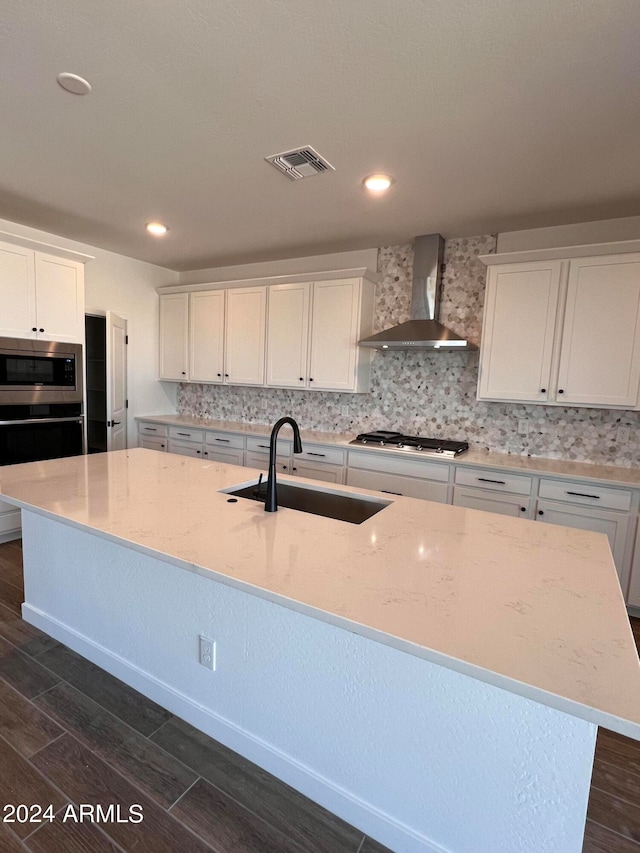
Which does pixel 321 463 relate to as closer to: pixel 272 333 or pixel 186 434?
pixel 272 333

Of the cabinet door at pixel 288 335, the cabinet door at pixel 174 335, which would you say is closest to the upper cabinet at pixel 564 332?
the cabinet door at pixel 288 335

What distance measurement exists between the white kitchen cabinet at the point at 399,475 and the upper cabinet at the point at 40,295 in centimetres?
263

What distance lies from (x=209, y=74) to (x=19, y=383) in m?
2.69

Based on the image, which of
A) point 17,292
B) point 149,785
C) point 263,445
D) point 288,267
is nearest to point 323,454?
point 263,445

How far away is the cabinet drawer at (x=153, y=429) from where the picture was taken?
15.4 feet

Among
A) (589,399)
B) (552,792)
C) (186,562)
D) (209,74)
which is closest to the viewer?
(552,792)

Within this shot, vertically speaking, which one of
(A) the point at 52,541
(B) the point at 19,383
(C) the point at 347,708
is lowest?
(C) the point at 347,708

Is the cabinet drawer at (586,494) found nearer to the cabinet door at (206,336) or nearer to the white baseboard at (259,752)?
the white baseboard at (259,752)

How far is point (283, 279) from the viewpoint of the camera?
159 inches

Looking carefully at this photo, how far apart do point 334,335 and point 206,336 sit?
158 centimetres

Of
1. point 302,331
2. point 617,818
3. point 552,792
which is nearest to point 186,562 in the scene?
point 552,792

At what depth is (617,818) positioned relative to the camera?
57.4 inches

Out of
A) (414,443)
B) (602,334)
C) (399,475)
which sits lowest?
(399,475)

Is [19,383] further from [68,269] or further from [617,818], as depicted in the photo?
[617,818]
